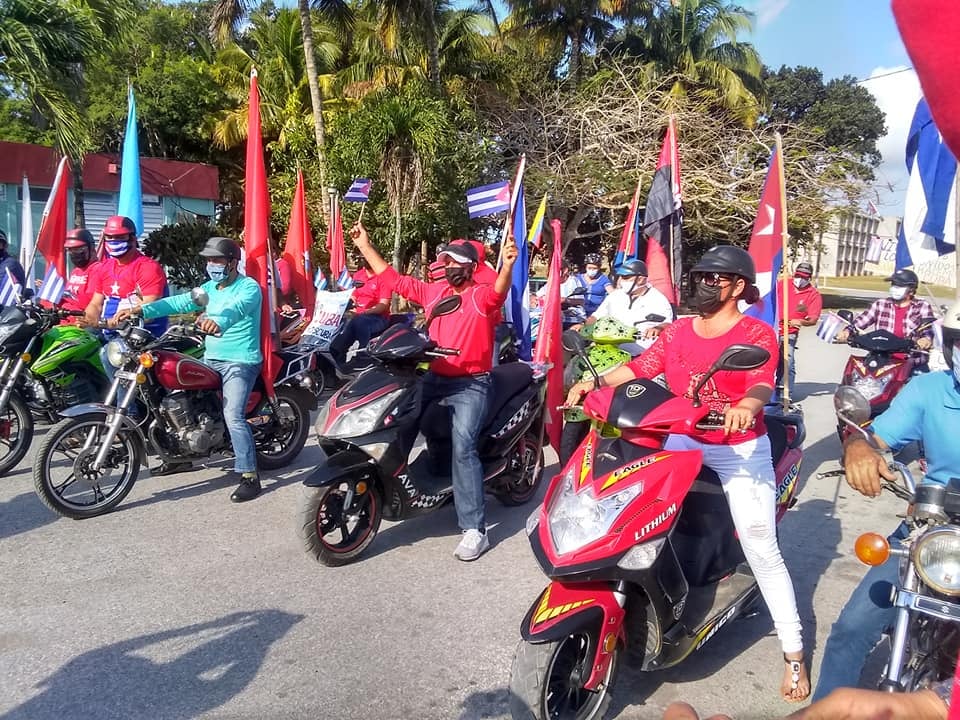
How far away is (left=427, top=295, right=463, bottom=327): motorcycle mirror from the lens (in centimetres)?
463

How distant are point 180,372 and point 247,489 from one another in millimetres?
968

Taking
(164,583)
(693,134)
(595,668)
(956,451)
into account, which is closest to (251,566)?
(164,583)

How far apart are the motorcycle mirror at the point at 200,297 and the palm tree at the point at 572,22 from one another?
815 inches

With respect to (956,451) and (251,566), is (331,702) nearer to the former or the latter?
(251,566)

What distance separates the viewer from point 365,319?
934 cm

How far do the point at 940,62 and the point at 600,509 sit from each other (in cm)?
203

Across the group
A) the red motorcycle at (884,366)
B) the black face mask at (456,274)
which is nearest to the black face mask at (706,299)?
the black face mask at (456,274)

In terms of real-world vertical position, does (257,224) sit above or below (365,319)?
above

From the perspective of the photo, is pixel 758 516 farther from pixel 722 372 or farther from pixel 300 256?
pixel 300 256

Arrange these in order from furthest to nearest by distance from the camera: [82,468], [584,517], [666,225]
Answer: [666,225] → [82,468] → [584,517]

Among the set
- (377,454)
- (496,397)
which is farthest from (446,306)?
(377,454)

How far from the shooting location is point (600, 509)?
2.78 metres

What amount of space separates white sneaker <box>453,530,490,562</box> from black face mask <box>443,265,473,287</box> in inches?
61.1

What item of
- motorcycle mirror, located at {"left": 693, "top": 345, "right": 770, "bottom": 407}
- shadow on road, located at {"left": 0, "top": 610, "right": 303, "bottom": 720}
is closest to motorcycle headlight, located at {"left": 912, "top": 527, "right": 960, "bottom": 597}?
motorcycle mirror, located at {"left": 693, "top": 345, "right": 770, "bottom": 407}
